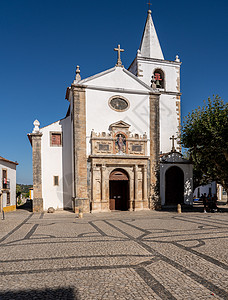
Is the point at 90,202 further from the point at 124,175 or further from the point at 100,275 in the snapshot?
the point at 100,275

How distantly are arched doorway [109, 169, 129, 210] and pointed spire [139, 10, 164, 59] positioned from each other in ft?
51.7

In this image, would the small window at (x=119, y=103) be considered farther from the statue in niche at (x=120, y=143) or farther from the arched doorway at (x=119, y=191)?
the arched doorway at (x=119, y=191)

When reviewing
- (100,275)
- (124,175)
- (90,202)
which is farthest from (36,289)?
(124,175)

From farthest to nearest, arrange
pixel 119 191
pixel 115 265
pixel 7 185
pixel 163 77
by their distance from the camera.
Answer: pixel 163 77, pixel 7 185, pixel 119 191, pixel 115 265

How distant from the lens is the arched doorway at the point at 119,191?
21.5 metres

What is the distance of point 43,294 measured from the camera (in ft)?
16.2

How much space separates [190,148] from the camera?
21672mm

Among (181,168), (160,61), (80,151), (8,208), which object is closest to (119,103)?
(80,151)

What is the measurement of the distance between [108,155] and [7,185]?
1239 cm

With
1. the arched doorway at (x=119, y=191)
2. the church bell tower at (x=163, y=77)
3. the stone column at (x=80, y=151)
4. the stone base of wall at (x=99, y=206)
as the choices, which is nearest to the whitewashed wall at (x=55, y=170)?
the stone column at (x=80, y=151)

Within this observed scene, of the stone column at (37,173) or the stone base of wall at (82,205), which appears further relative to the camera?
the stone column at (37,173)

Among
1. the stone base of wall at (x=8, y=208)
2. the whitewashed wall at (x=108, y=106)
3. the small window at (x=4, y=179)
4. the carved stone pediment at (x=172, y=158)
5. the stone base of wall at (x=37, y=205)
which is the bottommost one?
the stone base of wall at (x=8, y=208)

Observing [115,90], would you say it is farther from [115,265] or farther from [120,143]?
[115,265]

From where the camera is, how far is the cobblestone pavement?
5039 millimetres
